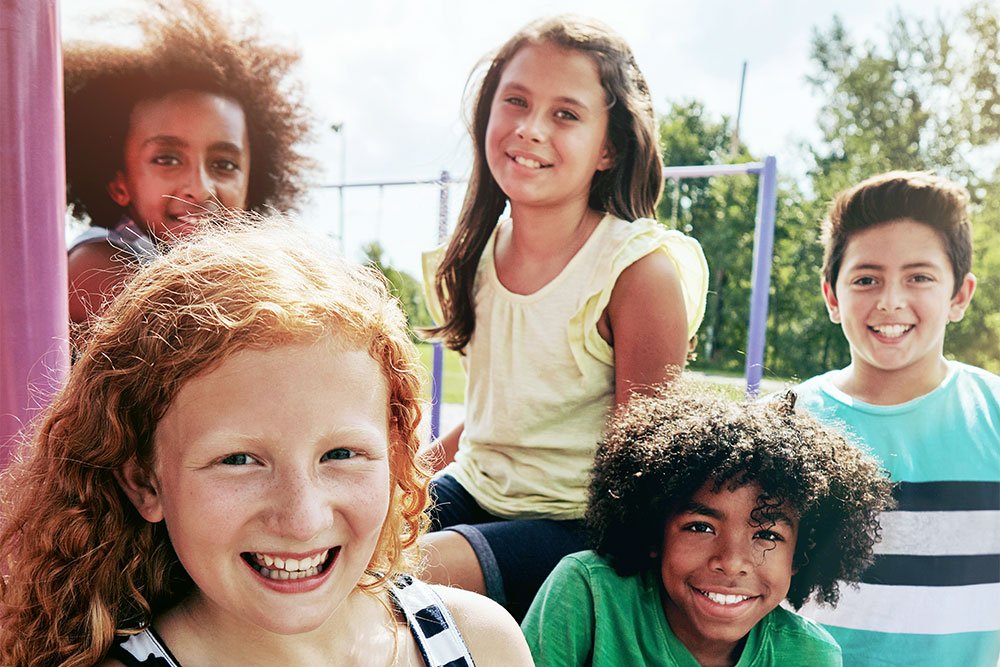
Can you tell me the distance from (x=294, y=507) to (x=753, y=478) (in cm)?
45

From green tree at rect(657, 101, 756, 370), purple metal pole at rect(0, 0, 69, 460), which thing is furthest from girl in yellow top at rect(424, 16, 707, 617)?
purple metal pole at rect(0, 0, 69, 460)

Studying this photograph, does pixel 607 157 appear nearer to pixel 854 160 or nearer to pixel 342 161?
pixel 854 160

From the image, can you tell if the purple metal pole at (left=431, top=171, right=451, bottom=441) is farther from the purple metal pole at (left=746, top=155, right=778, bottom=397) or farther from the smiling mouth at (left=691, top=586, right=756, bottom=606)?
the smiling mouth at (left=691, top=586, right=756, bottom=606)

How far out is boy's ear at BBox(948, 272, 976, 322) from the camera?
882 millimetres

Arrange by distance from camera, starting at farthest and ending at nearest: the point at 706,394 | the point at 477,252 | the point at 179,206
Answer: the point at 179,206 < the point at 477,252 < the point at 706,394

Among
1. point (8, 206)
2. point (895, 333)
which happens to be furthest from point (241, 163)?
point (895, 333)

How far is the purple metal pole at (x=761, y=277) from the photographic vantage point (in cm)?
108

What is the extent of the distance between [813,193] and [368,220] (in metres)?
0.90

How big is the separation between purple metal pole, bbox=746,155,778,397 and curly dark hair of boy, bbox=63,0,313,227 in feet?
2.57

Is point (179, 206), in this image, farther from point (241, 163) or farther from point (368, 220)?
point (368, 220)

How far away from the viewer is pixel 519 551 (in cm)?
96

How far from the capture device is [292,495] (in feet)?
2.03

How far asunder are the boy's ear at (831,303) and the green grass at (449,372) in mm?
445

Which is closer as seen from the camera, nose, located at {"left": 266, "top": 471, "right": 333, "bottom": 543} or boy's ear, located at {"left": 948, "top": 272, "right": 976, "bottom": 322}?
nose, located at {"left": 266, "top": 471, "right": 333, "bottom": 543}
